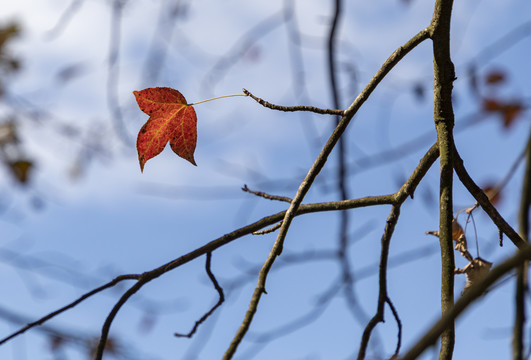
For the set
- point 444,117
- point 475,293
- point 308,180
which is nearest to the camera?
point 475,293

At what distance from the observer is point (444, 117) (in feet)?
3.31

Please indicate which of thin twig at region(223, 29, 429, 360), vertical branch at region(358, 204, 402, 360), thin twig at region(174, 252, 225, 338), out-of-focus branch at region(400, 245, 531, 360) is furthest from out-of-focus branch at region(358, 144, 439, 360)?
out-of-focus branch at region(400, 245, 531, 360)

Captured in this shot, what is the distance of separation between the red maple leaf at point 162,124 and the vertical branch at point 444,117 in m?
0.46

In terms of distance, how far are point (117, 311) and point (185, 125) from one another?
395mm

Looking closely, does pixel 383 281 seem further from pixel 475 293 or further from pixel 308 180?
pixel 475 293

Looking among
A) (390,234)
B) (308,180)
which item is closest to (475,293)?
(308,180)

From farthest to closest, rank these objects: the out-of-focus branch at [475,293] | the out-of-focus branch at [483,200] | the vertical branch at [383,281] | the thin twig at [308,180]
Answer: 1. the vertical branch at [383,281]
2. the out-of-focus branch at [483,200]
3. the thin twig at [308,180]
4. the out-of-focus branch at [475,293]

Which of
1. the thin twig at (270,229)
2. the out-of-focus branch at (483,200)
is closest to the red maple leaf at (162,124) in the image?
the thin twig at (270,229)

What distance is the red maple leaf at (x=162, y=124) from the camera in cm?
110

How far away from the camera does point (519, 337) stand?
57 cm

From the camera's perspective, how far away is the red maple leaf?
1.10 metres

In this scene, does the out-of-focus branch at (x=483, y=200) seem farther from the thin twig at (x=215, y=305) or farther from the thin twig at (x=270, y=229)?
the thin twig at (x=215, y=305)

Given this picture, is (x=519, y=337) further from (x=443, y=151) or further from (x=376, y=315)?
(x=376, y=315)

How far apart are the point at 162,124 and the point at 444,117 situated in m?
0.56
